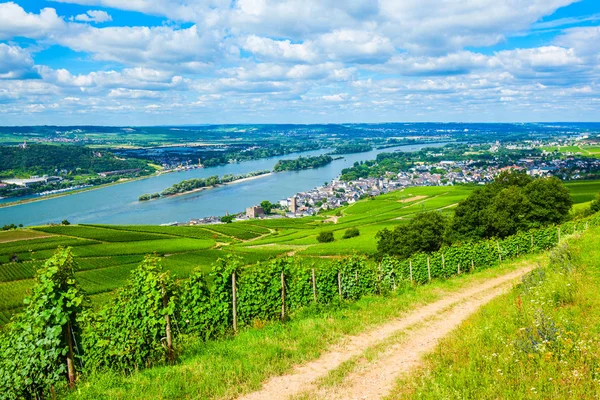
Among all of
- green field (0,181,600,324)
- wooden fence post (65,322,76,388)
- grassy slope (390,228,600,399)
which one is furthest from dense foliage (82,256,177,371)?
green field (0,181,600,324)

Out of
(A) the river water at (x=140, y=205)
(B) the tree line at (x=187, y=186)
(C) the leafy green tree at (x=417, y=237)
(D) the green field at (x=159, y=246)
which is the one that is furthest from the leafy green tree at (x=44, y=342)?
(B) the tree line at (x=187, y=186)

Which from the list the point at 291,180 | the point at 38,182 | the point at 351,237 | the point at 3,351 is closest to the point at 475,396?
the point at 3,351

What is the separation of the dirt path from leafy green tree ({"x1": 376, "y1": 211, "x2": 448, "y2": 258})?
28.3 m

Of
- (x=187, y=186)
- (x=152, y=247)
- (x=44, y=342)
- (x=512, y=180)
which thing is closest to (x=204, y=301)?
(x=44, y=342)

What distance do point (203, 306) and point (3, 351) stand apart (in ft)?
14.3

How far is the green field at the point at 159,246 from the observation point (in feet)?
151

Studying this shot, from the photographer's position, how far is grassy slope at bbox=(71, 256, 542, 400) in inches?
297

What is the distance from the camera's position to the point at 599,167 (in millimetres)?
141125

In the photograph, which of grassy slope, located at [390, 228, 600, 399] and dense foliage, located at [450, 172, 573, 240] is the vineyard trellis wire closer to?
grassy slope, located at [390, 228, 600, 399]

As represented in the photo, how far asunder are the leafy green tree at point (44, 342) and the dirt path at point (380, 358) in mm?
3776

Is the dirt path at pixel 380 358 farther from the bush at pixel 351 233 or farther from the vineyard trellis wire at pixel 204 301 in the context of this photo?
the bush at pixel 351 233

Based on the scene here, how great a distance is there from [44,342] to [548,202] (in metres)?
46.1

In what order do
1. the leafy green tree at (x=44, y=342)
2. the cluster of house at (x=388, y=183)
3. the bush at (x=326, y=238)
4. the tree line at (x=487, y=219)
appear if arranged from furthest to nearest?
the cluster of house at (x=388, y=183), the bush at (x=326, y=238), the tree line at (x=487, y=219), the leafy green tree at (x=44, y=342)

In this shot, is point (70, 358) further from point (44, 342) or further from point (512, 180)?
point (512, 180)
